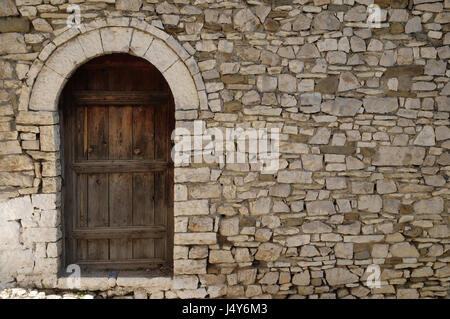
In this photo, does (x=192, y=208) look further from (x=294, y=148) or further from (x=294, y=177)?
(x=294, y=148)

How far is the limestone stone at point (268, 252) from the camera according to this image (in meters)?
4.14

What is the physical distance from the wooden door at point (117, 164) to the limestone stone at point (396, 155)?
214 cm

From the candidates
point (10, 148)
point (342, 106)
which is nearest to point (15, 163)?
point (10, 148)

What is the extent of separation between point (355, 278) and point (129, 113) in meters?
2.88

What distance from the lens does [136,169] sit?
14.8 feet

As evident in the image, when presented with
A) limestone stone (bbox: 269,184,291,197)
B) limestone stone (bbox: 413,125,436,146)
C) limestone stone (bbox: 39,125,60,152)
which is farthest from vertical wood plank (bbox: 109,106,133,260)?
limestone stone (bbox: 413,125,436,146)

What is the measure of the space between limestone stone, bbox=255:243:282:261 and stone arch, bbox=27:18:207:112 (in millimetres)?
1497

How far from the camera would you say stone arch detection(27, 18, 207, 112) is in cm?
399

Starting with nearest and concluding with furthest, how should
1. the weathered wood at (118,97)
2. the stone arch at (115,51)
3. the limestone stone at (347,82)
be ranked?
the stone arch at (115,51) → the limestone stone at (347,82) → the weathered wood at (118,97)

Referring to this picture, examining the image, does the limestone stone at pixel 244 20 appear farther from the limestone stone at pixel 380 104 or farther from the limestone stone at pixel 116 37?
the limestone stone at pixel 380 104

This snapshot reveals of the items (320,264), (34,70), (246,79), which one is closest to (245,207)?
(320,264)

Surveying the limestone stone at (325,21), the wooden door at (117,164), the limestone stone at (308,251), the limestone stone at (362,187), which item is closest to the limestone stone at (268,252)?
the limestone stone at (308,251)

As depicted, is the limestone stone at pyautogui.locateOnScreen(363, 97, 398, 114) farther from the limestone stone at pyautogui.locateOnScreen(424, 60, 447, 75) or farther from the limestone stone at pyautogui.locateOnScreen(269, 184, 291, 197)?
the limestone stone at pyautogui.locateOnScreen(269, 184, 291, 197)

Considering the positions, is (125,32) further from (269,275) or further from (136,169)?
(269,275)
